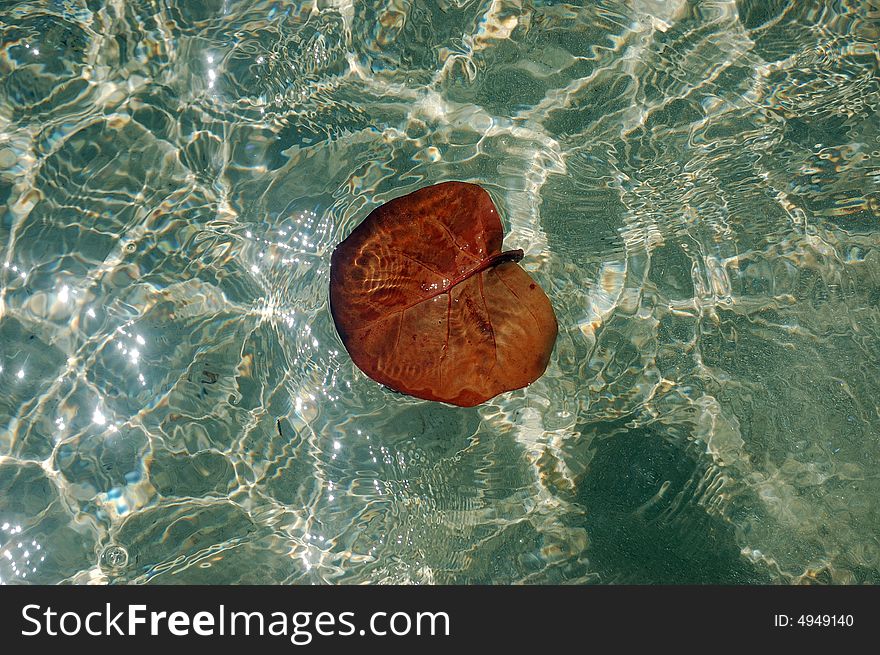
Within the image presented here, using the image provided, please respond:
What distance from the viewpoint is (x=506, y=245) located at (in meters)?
3.68

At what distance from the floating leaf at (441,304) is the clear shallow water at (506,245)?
27 centimetres

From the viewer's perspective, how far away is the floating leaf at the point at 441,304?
3260 mm

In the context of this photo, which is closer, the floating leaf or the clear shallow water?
the floating leaf

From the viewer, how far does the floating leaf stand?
3260 millimetres

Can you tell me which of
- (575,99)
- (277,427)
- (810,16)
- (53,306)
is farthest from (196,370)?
(810,16)

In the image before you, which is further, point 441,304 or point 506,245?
point 506,245

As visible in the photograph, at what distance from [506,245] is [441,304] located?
2.06 feet

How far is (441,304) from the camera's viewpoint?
10.7ft

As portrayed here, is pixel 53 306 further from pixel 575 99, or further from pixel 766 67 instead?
pixel 766 67

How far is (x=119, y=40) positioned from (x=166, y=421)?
6.77 feet

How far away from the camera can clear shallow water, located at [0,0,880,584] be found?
3.50 meters

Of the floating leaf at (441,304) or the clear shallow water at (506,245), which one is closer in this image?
the floating leaf at (441,304)

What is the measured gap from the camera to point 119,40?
3818 millimetres

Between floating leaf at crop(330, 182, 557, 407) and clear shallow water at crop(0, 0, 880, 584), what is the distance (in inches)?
10.8
